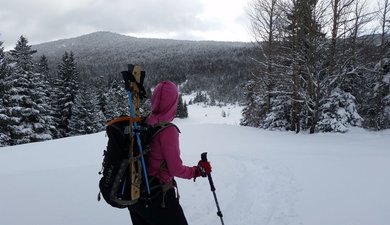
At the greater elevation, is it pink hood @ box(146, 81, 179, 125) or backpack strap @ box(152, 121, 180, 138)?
pink hood @ box(146, 81, 179, 125)

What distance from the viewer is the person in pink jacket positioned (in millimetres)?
3006

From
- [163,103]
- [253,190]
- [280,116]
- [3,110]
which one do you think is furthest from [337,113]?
[3,110]

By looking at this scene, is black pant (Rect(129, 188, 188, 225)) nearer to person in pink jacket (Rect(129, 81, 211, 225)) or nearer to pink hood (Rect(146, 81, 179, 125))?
person in pink jacket (Rect(129, 81, 211, 225))

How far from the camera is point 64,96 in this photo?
3756 cm

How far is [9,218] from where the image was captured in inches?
213

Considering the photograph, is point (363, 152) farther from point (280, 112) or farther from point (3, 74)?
point (3, 74)

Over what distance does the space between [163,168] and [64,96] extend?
3731 centimetres

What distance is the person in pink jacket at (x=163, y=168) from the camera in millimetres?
3006

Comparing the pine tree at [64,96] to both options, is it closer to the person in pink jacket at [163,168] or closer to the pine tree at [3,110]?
the pine tree at [3,110]

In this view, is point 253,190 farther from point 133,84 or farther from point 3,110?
point 3,110

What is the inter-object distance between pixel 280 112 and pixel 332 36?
284 inches

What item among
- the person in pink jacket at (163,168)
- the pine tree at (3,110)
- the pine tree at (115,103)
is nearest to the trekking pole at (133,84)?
the person in pink jacket at (163,168)

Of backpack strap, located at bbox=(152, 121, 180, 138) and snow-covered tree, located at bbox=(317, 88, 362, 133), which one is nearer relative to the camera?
backpack strap, located at bbox=(152, 121, 180, 138)

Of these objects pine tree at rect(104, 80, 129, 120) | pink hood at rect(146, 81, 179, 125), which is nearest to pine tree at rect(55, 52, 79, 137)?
pine tree at rect(104, 80, 129, 120)
